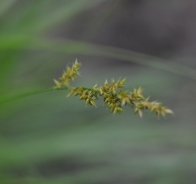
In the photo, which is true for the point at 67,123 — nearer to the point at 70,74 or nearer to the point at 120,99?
the point at 70,74

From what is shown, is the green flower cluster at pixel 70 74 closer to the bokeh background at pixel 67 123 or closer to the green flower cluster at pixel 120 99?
the green flower cluster at pixel 120 99

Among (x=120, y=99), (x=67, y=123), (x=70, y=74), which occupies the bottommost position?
(x=120, y=99)

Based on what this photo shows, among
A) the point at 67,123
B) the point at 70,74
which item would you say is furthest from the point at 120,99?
the point at 67,123

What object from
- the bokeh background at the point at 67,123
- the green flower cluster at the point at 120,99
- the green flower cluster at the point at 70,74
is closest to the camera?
the green flower cluster at the point at 120,99

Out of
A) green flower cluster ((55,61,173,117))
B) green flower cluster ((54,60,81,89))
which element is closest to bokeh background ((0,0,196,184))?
green flower cluster ((54,60,81,89))

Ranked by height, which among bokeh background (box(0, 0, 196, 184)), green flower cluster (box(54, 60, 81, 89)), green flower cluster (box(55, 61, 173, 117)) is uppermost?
bokeh background (box(0, 0, 196, 184))

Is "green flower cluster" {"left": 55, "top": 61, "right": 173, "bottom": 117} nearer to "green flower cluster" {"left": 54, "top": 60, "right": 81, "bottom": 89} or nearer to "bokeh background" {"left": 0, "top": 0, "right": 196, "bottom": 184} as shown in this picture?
"green flower cluster" {"left": 54, "top": 60, "right": 81, "bottom": 89}

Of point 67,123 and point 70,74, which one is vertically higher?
point 67,123

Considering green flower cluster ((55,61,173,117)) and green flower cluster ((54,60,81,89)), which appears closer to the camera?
green flower cluster ((55,61,173,117))

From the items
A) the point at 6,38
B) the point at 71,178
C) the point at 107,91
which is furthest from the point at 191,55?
the point at 107,91

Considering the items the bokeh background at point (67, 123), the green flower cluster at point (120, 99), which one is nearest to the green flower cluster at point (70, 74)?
the green flower cluster at point (120, 99)

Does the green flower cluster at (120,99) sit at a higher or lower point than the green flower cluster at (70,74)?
lower
